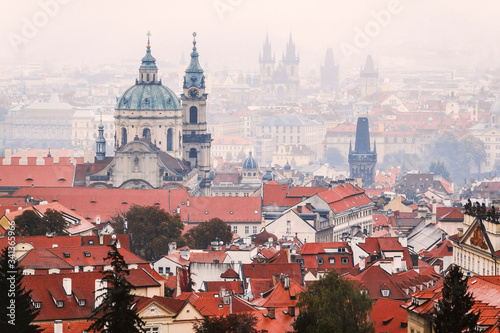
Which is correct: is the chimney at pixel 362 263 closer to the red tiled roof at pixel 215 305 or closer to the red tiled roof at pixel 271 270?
the red tiled roof at pixel 271 270

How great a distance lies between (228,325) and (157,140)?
268ft

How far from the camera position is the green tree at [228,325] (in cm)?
4447

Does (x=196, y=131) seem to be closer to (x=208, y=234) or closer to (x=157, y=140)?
(x=157, y=140)

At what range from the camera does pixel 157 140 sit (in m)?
126

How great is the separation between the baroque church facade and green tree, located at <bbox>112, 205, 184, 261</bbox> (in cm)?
2753

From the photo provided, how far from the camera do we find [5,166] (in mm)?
117000

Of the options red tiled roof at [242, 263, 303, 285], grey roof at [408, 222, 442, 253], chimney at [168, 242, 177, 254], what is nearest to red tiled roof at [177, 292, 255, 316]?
Result: red tiled roof at [242, 263, 303, 285]

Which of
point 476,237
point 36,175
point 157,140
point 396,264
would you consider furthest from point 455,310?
point 157,140

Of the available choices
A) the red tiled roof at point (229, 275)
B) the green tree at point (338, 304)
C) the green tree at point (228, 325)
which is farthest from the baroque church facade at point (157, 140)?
the green tree at point (228, 325)

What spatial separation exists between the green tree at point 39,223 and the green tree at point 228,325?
3066 centimetres

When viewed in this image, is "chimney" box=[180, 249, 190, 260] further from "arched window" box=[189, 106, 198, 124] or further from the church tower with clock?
"arched window" box=[189, 106, 198, 124]

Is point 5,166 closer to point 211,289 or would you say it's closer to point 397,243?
point 397,243

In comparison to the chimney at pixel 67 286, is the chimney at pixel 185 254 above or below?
below

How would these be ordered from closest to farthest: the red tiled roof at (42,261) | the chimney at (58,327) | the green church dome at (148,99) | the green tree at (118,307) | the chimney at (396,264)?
the green tree at (118,307) < the chimney at (58,327) < the red tiled roof at (42,261) < the chimney at (396,264) < the green church dome at (148,99)
